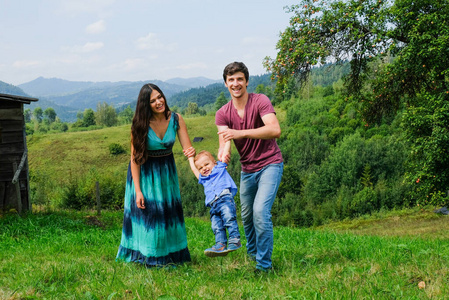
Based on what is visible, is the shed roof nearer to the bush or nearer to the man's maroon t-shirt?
the man's maroon t-shirt

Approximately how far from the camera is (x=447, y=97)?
12.9 m

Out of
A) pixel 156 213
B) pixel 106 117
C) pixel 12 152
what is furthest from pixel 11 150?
pixel 106 117

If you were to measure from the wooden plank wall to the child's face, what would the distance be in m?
11.5

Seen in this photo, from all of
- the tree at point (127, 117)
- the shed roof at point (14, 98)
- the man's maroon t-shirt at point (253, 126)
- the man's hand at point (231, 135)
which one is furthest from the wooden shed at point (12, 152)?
the tree at point (127, 117)

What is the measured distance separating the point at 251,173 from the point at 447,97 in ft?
37.3

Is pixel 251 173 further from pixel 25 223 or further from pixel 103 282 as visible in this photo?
pixel 25 223

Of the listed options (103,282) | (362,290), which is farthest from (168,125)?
(362,290)

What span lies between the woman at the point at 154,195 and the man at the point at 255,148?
2.26 feet

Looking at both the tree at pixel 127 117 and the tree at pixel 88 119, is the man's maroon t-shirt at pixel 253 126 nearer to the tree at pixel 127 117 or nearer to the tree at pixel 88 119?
the tree at pixel 127 117

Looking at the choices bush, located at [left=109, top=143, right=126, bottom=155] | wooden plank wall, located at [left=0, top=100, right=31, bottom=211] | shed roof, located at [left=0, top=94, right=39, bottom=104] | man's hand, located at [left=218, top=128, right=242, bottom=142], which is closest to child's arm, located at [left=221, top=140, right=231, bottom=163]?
man's hand, located at [left=218, top=128, right=242, bottom=142]

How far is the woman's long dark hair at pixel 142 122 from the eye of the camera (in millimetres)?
4535

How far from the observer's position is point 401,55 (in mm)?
12453

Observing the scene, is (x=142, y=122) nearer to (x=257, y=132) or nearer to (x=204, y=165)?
(x=204, y=165)

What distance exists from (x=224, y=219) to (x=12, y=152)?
12.6 meters
